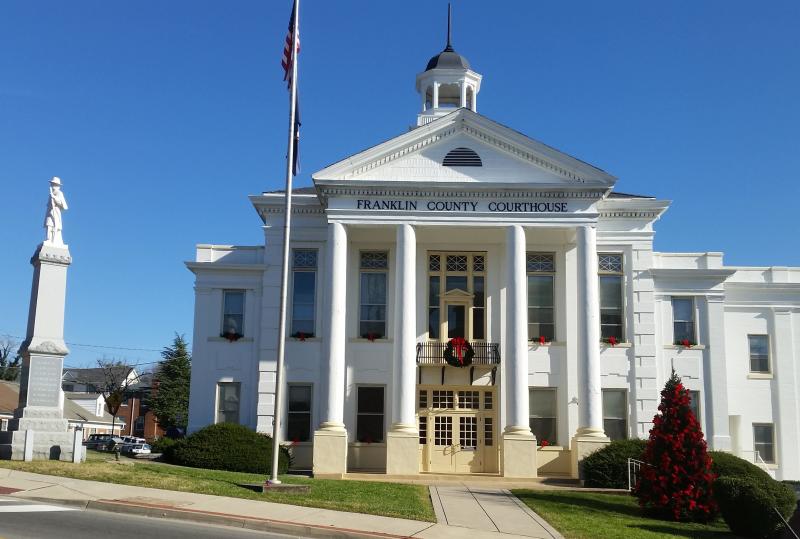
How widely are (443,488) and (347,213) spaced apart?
10.2 meters

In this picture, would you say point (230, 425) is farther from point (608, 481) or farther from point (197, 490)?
point (608, 481)

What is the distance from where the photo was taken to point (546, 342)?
30766 millimetres

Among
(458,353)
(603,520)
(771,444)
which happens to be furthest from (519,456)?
(771,444)

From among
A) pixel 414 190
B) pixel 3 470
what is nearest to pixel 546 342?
pixel 414 190

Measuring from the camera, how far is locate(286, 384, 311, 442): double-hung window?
30469 millimetres

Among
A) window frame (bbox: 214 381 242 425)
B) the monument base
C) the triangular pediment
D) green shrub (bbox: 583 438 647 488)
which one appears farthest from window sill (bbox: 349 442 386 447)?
the monument base

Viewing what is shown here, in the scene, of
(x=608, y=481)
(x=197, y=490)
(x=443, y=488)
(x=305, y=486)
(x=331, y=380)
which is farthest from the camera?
(x=331, y=380)

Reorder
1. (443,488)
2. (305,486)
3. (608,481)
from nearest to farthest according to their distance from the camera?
(305,486)
(443,488)
(608,481)

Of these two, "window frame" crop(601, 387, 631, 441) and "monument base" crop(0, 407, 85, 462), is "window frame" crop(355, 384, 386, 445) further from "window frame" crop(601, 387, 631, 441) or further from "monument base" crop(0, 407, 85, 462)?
"monument base" crop(0, 407, 85, 462)

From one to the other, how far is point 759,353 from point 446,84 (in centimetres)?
1741

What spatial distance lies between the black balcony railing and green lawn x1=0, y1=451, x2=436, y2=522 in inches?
313

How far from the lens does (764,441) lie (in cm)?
3234

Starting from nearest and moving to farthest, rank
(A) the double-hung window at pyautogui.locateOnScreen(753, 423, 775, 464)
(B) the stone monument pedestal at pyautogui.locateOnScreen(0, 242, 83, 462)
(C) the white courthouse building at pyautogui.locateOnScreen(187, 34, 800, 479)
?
(B) the stone monument pedestal at pyautogui.locateOnScreen(0, 242, 83, 462) → (C) the white courthouse building at pyautogui.locateOnScreen(187, 34, 800, 479) → (A) the double-hung window at pyautogui.locateOnScreen(753, 423, 775, 464)

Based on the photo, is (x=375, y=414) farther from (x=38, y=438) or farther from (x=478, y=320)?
(x=38, y=438)
